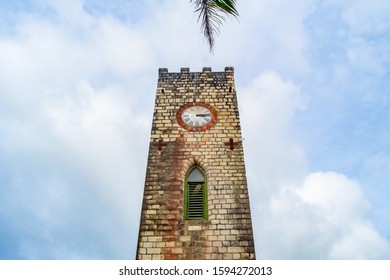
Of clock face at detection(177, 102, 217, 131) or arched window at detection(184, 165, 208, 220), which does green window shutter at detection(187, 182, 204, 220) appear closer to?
arched window at detection(184, 165, 208, 220)

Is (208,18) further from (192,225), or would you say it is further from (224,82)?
(224,82)

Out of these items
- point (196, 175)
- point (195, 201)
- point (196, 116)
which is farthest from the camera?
point (196, 116)

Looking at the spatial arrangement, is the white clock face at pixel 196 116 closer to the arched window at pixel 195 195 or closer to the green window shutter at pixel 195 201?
the arched window at pixel 195 195

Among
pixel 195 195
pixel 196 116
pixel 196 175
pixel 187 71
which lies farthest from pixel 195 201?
pixel 187 71

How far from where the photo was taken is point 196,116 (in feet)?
42.4

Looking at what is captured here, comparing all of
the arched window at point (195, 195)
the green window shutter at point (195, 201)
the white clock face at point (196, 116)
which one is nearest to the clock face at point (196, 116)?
the white clock face at point (196, 116)

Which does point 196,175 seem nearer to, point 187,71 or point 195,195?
point 195,195

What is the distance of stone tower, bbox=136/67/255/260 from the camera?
33.0ft

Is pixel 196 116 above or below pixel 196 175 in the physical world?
above

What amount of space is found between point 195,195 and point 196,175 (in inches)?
29.0

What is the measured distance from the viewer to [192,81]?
14.0m

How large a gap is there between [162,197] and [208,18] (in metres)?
8.16

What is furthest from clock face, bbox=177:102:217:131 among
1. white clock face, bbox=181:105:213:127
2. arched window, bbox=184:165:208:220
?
arched window, bbox=184:165:208:220
